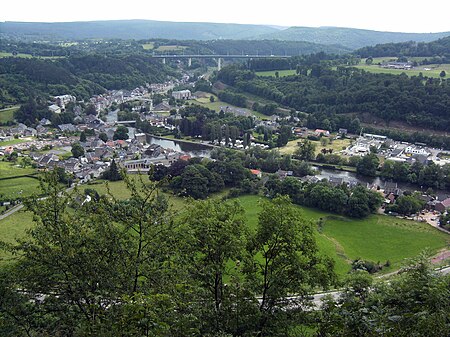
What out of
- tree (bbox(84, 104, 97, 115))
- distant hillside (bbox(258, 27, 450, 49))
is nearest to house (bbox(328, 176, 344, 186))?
tree (bbox(84, 104, 97, 115))

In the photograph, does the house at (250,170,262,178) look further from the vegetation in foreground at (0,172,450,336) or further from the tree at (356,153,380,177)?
the vegetation in foreground at (0,172,450,336)

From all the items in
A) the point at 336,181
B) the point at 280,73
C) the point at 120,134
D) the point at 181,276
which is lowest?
the point at 120,134

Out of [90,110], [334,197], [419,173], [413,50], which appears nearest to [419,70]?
[413,50]

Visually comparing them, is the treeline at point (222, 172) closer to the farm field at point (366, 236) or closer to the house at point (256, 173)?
the house at point (256, 173)

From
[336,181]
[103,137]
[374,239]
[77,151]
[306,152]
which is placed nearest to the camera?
[374,239]

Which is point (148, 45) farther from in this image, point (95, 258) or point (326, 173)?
point (95, 258)

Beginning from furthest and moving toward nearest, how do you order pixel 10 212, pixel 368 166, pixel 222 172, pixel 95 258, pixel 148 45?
pixel 148 45
pixel 368 166
pixel 222 172
pixel 10 212
pixel 95 258

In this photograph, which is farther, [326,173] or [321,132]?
[321,132]

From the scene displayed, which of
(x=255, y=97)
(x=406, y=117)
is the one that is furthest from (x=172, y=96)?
(x=406, y=117)
